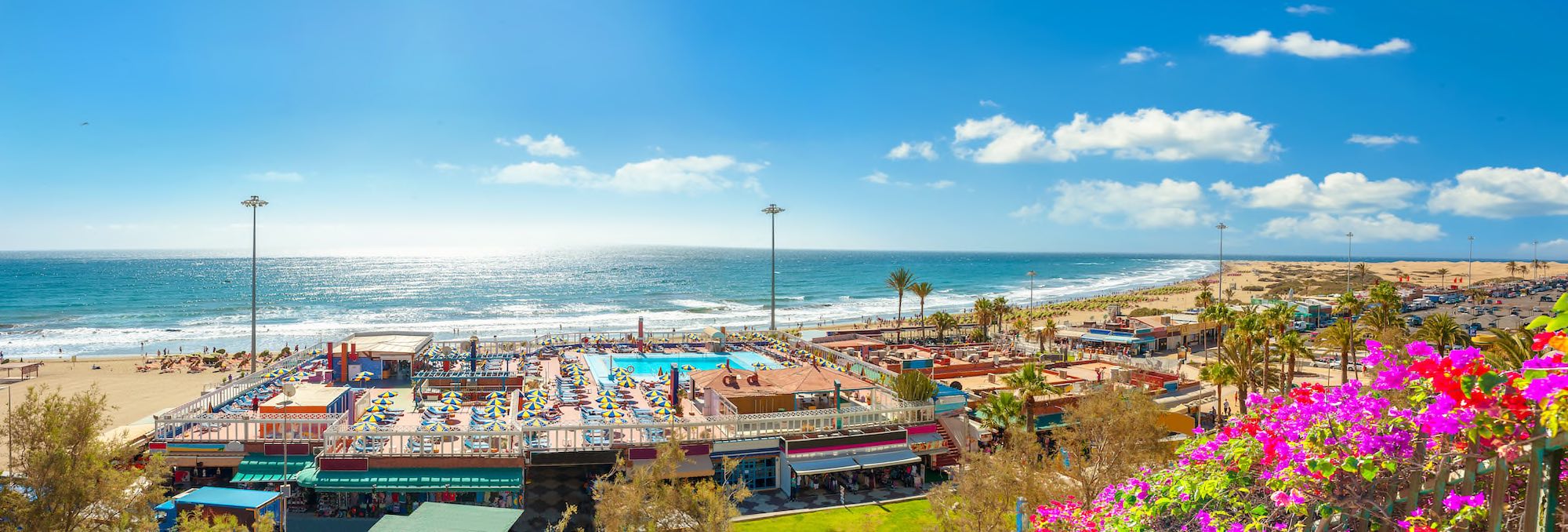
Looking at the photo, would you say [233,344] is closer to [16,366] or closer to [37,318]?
[16,366]

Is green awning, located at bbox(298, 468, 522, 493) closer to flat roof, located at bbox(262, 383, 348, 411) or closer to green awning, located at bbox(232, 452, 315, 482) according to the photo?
green awning, located at bbox(232, 452, 315, 482)

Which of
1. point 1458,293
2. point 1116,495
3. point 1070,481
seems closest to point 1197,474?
point 1116,495

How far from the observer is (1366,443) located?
17.9 ft

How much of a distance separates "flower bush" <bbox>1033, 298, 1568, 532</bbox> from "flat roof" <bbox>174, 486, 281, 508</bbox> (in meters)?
21.5

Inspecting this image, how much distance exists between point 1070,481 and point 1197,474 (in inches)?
524

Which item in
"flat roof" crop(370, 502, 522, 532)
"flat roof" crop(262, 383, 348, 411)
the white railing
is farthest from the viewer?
A: "flat roof" crop(262, 383, 348, 411)

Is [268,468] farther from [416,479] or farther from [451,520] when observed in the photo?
[451,520]

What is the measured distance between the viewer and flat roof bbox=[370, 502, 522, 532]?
17.2 metres

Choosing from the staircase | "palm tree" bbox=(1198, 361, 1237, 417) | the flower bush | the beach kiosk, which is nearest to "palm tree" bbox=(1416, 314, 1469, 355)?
"palm tree" bbox=(1198, 361, 1237, 417)

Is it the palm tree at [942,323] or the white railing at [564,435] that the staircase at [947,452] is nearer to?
the white railing at [564,435]

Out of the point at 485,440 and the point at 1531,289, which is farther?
the point at 1531,289

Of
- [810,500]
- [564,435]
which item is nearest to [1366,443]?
[810,500]

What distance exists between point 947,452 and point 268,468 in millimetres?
21864

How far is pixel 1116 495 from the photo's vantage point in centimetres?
785
